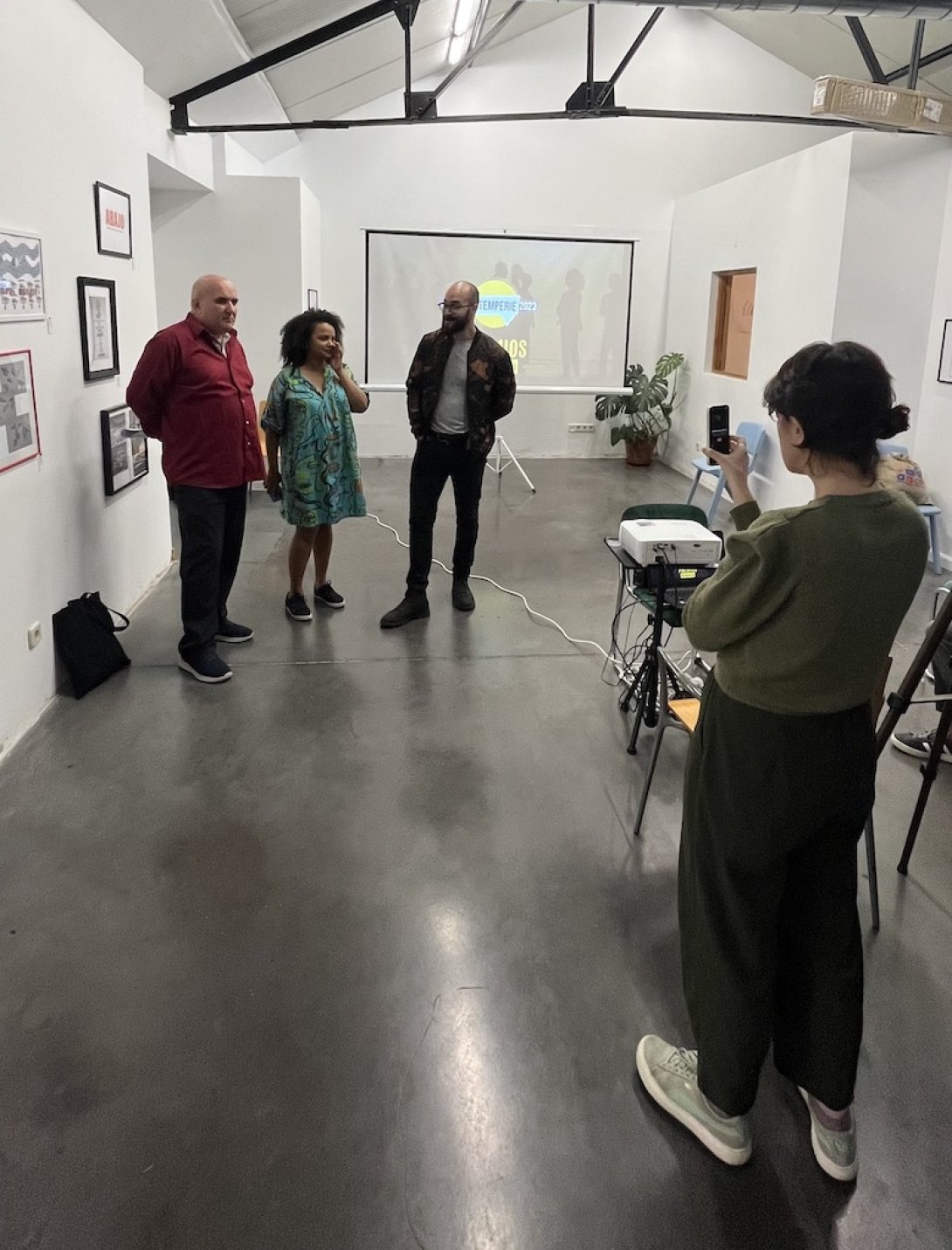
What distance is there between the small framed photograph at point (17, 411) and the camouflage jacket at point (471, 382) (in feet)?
5.31

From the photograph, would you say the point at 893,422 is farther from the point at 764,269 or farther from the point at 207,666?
the point at 764,269

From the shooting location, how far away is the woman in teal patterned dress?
13.1 ft

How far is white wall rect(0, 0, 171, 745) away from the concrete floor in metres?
0.47

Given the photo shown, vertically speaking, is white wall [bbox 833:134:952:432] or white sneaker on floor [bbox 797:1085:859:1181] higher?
white wall [bbox 833:134:952:432]

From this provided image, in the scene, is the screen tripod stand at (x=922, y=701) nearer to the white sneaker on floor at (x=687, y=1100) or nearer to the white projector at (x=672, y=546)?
the white projector at (x=672, y=546)

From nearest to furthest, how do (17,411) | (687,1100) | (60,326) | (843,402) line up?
(843,402)
(687,1100)
(17,411)
(60,326)

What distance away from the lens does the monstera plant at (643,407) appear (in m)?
8.77

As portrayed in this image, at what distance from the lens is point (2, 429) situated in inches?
116

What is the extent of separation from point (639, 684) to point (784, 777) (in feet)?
6.07

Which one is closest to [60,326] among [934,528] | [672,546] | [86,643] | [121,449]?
[121,449]

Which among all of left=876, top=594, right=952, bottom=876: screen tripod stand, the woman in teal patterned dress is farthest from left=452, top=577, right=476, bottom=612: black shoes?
left=876, top=594, right=952, bottom=876: screen tripod stand

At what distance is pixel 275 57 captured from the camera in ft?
18.2

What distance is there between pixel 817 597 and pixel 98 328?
11.5 ft

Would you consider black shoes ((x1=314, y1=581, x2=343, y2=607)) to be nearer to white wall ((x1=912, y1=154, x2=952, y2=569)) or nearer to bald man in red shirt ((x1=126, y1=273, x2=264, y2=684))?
bald man in red shirt ((x1=126, y1=273, x2=264, y2=684))
